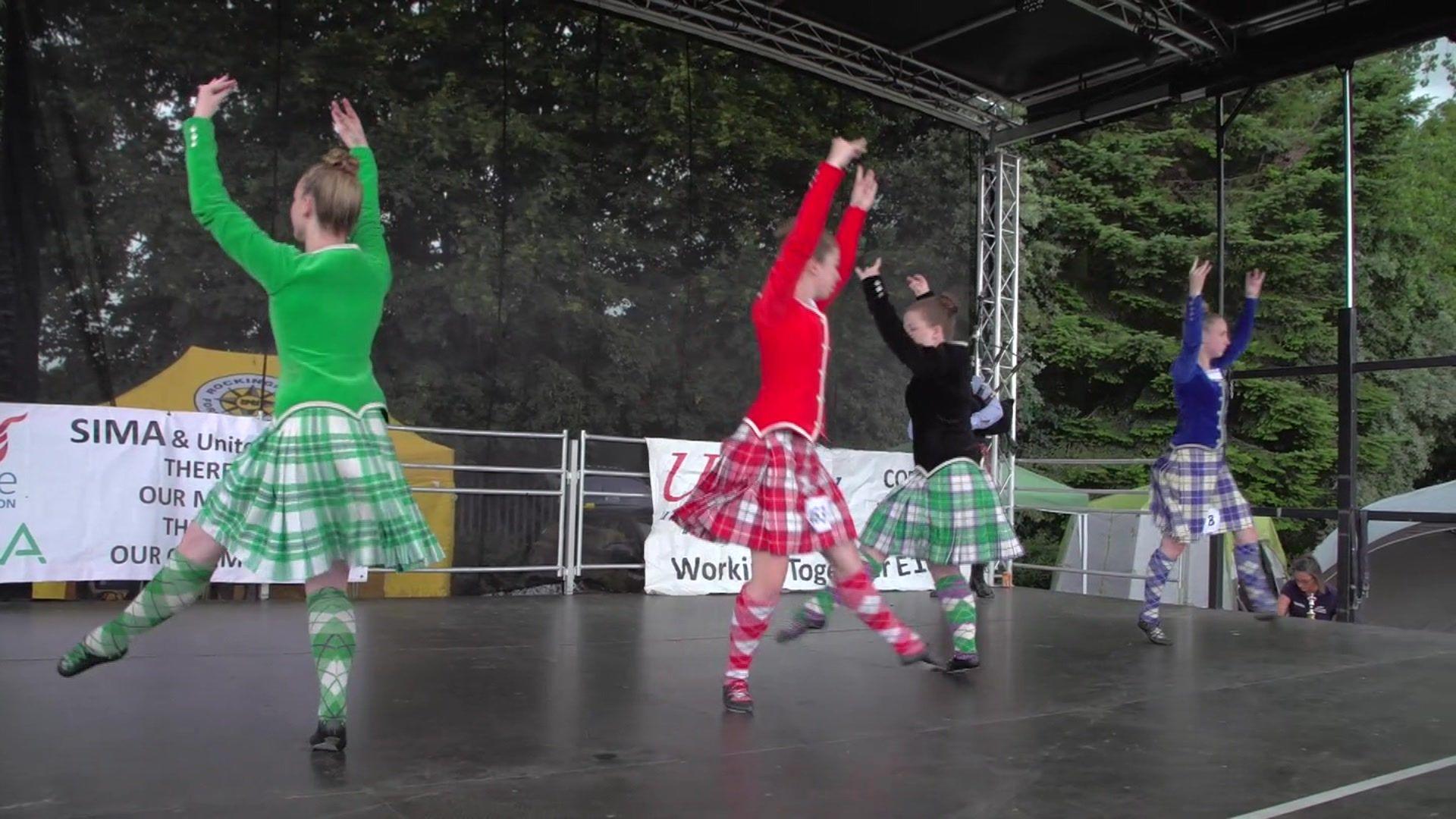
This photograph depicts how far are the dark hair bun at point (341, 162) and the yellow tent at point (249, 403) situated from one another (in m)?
3.77

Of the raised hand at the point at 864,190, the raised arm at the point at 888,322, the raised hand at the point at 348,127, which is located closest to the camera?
the raised hand at the point at 348,127

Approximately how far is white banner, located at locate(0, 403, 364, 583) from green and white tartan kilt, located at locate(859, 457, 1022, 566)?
3381 mm

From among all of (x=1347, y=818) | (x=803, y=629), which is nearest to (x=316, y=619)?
(x=803, y=629)

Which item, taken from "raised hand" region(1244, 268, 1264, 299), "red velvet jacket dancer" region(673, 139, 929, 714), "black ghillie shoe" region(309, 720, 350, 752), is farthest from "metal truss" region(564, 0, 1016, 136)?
"black ghillie shoe" region(309, 720, 350, 752)

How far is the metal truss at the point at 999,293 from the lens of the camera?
8.52 metres

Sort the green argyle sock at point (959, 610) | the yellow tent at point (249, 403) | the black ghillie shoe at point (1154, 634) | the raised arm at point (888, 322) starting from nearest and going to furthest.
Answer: the raised arm at point (888, 322)
the green argyle sock at point (959, 610)
the black ghillie shoe at point (1154, 634)
the yellow tent at point (249, 403)

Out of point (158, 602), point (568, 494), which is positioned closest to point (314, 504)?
point (158, 602)

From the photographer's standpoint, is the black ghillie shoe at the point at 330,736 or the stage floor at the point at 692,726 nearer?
the stage floor at the point at 692,726

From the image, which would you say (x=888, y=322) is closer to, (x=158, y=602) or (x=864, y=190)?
(x=864, y=190)

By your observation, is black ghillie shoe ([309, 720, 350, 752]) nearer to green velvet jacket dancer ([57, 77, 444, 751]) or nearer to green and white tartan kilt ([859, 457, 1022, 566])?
green velvet jacket dancer ([57, 77, 444, 751])

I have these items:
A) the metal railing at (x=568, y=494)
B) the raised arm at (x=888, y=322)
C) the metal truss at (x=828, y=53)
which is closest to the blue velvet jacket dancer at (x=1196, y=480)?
the metal railing at (x=568, y=494)

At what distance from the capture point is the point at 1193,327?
4.96 m

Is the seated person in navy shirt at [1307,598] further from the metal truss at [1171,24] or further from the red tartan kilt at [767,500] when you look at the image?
the red tartan kilt at [767,500]

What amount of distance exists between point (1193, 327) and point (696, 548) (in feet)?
11.8
